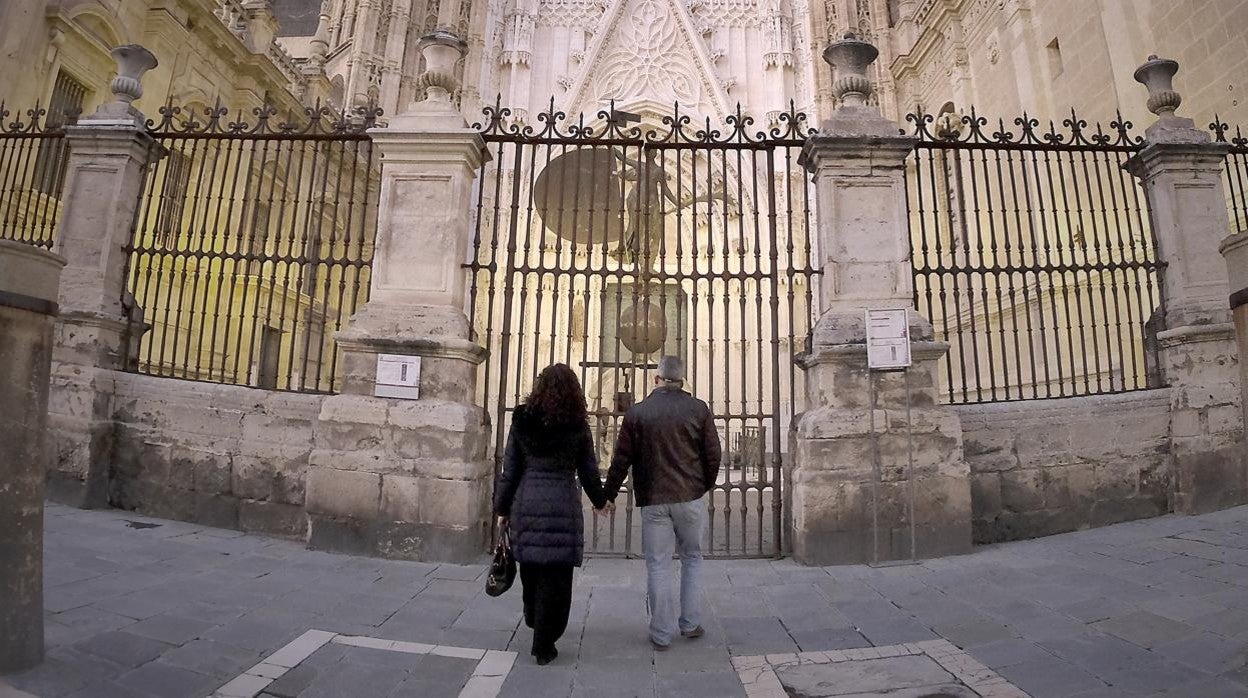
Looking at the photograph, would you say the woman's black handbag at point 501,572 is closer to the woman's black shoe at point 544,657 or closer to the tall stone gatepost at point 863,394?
the woman's black shoe at point 544,657

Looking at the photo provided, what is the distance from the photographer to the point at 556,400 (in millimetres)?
3303

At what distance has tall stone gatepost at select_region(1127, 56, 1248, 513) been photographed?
18.4 feet

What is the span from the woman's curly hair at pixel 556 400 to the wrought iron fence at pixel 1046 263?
3433 mm

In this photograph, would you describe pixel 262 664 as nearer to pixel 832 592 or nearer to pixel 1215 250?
pixel 832 592

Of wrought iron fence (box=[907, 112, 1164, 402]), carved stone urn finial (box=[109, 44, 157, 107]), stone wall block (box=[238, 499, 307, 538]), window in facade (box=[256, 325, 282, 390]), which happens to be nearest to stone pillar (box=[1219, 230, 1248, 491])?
wrought iron fence (box=[907, 112, 1164, 402])

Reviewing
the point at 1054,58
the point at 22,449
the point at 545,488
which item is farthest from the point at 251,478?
the point at 1054,58

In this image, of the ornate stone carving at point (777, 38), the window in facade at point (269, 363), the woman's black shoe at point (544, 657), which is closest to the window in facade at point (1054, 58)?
the ornate stone carving at point (777, 38)

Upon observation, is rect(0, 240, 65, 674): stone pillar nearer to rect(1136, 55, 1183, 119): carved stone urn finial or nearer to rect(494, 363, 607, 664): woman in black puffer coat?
rect(494, 363, 607, 664): woman in black puffer coat

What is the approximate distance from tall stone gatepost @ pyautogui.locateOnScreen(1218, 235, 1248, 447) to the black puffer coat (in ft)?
10.4

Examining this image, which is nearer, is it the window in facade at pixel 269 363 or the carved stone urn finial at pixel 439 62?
the carved stone urn finial at pixel 439 62

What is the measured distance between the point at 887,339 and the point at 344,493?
186 inches

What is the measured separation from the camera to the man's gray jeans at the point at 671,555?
133 inches

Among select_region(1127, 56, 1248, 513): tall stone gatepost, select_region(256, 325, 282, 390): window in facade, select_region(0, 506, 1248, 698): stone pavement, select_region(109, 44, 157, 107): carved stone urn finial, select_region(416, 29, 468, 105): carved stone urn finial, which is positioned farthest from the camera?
select_region(109, 44, 157, 107): carved stone urn finial

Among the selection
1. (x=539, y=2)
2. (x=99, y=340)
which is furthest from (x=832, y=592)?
(x=539, y=2)
